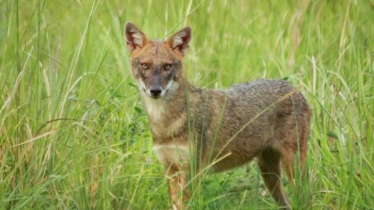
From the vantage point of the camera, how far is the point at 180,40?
6375mm

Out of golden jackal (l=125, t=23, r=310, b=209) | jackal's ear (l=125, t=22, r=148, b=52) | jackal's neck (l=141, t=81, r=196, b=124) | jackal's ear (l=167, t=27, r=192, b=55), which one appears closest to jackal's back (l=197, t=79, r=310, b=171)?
golden jackal (l=125, t=23, r=310, b=209)

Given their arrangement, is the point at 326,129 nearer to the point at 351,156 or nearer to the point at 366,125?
the point at 366,125

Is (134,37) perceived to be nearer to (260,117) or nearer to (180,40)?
(180,40)

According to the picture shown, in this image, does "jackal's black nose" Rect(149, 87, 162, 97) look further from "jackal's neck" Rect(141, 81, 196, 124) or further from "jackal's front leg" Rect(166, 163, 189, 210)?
"jackal's front leg" Rect(166, 163, 189, 210)

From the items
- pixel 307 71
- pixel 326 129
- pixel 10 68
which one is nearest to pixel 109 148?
pixel 10 68

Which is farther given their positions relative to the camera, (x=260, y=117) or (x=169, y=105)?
(x=260, y=117)

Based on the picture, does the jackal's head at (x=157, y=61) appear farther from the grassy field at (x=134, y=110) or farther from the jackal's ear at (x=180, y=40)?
the grassy field at (x=134, y=110)

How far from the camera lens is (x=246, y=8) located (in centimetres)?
895

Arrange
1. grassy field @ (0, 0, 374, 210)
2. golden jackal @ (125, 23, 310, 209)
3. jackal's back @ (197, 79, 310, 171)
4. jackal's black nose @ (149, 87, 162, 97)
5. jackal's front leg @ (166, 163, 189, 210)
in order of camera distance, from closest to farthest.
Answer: grassy field @ (0, 0, 374, 210) < jackal's front leg @ (166, 163, 189, 210) < jackal's black nose @ (149, 87, 162, 97) < golden jackal @ (125, 23, 310, 209) < jackal's back @ (197, 79, 310, 171)

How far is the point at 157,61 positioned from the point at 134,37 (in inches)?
12.1

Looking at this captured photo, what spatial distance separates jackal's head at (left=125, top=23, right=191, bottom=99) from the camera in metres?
6.11

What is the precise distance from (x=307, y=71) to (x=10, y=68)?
275cm

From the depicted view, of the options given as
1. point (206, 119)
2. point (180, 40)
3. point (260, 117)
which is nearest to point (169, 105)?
point (206, 119)

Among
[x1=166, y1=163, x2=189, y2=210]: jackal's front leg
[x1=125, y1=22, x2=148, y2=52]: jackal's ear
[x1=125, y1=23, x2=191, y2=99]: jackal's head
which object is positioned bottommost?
[x1=166, y1=163, x2=189, y2=210]: jackal's front leg
